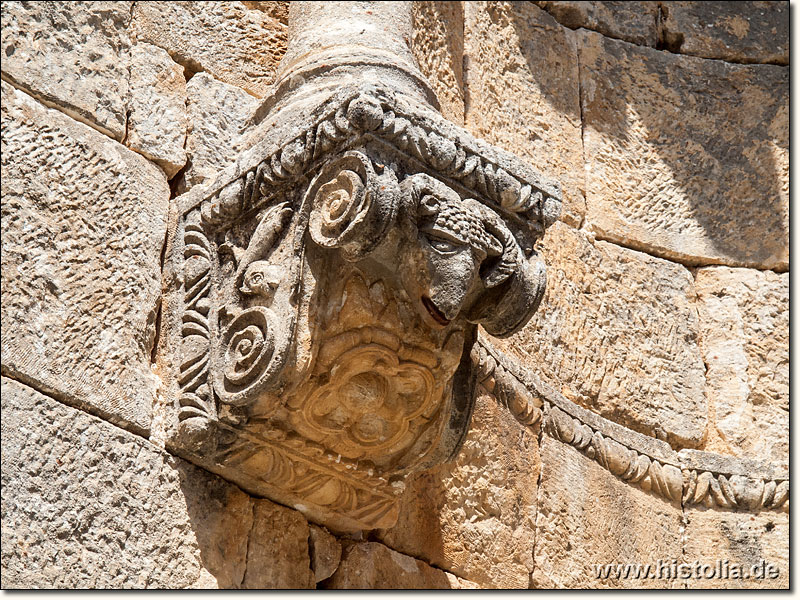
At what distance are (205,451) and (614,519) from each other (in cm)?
162

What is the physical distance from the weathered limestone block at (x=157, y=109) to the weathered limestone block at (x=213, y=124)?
3 centimetres

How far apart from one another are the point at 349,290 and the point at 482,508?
1084mm

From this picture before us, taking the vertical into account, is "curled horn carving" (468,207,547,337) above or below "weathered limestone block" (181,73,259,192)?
above

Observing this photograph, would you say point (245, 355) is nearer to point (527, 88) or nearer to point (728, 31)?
point (527, 88)

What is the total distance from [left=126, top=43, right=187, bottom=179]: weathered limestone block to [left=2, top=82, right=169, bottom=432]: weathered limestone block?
0.31 feet

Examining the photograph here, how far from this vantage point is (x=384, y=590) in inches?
155

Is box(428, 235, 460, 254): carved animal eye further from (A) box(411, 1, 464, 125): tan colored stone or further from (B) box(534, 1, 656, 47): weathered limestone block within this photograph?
(B) box(534, 1, 656, 47): weathered limestone block

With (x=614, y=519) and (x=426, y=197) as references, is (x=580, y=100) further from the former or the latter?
(x=426, y=197)

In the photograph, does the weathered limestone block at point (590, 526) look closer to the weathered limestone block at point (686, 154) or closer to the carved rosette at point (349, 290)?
the carved rosette at point (349, 290)

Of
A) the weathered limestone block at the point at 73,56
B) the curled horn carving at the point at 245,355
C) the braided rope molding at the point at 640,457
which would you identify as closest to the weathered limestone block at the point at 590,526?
the braided rope molding at the point at 640,457

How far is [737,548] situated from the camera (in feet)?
15.6

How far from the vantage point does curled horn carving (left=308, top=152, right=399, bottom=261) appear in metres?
3.28

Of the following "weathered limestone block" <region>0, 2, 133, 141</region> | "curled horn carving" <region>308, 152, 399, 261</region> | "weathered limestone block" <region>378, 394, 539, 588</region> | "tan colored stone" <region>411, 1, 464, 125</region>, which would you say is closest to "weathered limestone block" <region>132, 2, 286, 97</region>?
"weathered limestone block" <region>0, 2, 133, 141</region>

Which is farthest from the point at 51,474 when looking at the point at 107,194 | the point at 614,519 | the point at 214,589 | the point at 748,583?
the point at 748,583
